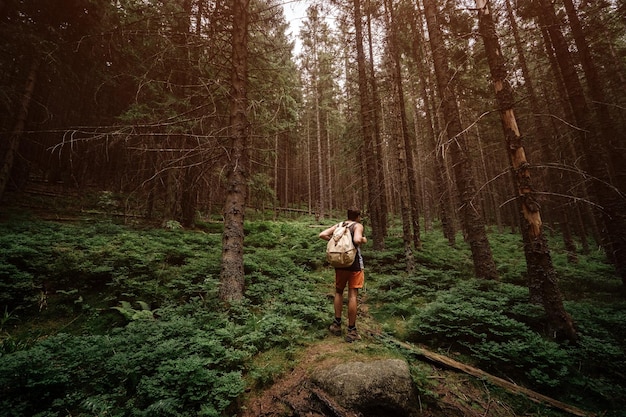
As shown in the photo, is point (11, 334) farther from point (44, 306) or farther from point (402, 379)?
point (402, 379)

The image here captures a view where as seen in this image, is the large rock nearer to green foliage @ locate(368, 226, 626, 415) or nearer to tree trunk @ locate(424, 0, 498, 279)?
green foliage @ locate(368, 226, 626, 415)

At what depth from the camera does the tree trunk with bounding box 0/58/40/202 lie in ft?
33.5

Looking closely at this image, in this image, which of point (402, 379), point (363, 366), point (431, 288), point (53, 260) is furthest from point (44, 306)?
point (431, 288)

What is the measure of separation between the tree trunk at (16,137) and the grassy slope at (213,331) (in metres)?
3.80

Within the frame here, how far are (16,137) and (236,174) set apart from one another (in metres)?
11.7

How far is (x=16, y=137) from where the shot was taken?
34.3 ft

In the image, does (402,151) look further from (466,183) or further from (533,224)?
(533,224)

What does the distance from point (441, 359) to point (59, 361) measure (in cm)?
547

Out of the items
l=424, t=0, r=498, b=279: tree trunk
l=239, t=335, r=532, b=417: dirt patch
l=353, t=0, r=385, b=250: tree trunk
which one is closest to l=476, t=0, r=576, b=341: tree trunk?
l=239, t=335, r=532, b=417: dirt patch

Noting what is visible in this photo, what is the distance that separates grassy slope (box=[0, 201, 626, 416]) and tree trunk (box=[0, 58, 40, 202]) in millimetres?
3803

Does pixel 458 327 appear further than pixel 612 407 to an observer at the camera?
Yes

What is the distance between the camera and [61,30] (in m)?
11.3

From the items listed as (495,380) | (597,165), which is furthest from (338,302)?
(597,165)

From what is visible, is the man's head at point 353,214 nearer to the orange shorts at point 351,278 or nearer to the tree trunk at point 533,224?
Result: the orange shorts at point 351,278
